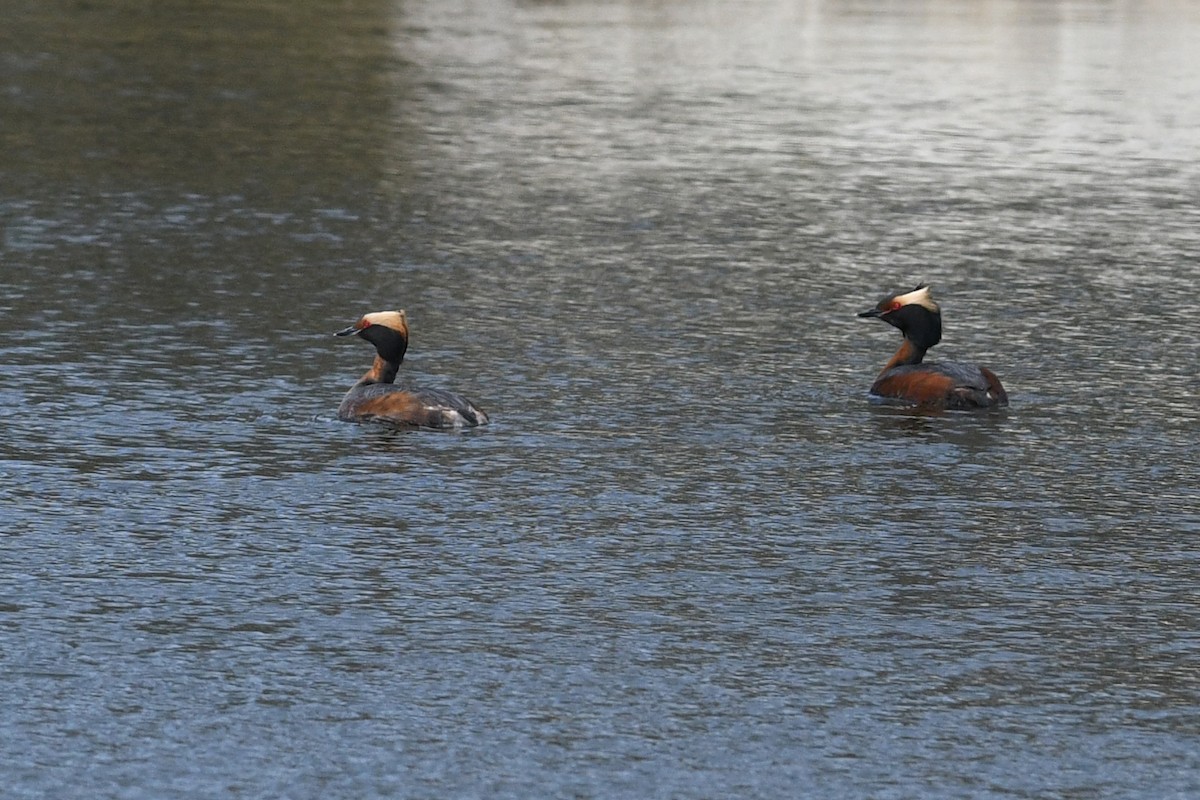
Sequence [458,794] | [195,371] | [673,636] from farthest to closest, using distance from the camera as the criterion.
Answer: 1. [195,371]
2. [673,636]
3. [458,794]

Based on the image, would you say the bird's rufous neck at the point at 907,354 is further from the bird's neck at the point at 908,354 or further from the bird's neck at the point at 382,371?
the bird's neck at the point at 382,371

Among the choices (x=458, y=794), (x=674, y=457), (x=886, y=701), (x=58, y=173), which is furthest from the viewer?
(x=58, y=173)

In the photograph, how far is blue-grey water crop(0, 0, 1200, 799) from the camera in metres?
8.34

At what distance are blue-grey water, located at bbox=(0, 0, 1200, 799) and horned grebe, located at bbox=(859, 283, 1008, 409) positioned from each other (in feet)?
0.91

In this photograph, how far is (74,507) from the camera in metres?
11.5

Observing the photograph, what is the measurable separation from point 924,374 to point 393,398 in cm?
342

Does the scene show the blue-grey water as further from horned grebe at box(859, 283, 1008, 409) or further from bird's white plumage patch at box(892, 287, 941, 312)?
bird's white plumage patch at box(892, 287, 941, 312)

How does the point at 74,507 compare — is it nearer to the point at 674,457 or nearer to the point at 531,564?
the point at 531,564

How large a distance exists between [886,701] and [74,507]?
469 cm

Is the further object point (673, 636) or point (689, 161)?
point (689, 161)

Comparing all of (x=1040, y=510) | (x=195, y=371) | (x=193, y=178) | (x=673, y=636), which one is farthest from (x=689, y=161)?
(x=673, y=636)

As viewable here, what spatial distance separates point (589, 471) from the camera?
12.6 meters

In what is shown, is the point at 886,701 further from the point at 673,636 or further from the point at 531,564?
the point at 531,564

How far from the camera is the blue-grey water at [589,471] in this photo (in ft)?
27.3
